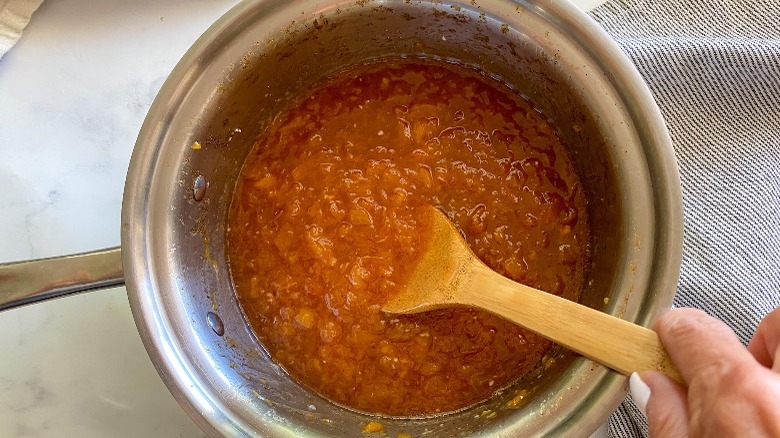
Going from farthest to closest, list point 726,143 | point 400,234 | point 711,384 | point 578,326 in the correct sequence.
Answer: point 726,143, point 400,234, point 578,326, point 711,384

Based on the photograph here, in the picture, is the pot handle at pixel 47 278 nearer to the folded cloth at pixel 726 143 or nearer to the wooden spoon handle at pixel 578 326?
the wooden spoon handle at pixel 578 326

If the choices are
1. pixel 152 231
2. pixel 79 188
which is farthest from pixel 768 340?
pixel 79 188

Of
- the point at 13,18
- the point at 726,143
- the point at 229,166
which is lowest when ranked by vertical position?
the point at 726,143

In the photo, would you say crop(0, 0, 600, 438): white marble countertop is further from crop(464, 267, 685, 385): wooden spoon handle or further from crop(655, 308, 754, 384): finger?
crop(655, 308, 754, 384): finger

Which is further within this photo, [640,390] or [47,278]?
[47,278]

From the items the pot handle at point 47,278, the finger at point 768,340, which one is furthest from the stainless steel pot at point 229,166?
the finger at point 768,340

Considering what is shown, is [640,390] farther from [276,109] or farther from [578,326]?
[276,109]

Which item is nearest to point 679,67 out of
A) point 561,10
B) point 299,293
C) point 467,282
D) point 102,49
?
point 561,10

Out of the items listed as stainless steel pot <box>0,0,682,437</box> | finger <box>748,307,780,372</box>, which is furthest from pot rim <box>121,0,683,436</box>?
finger <box>748,307,780,372</box>
